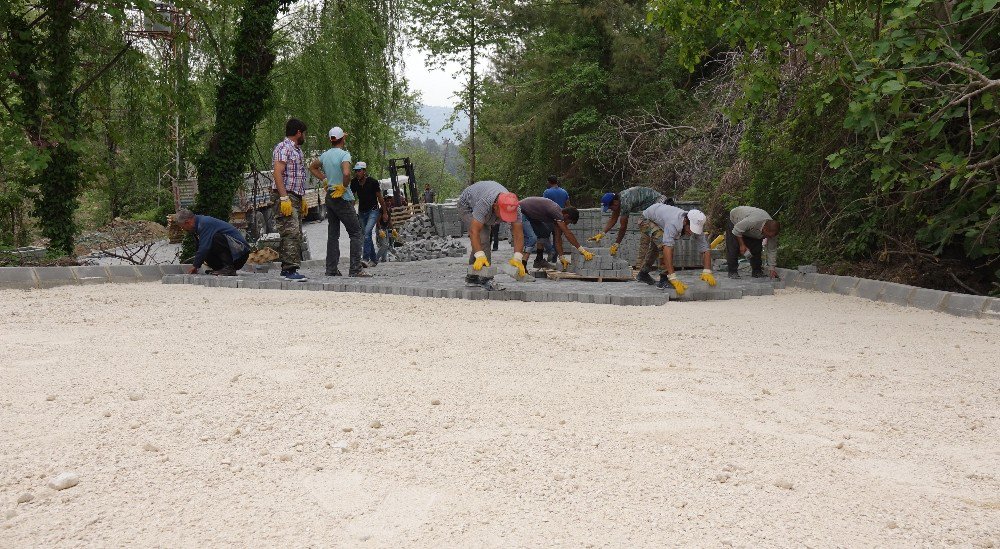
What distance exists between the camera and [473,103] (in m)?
35.8

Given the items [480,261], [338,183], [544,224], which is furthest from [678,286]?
[338,183]

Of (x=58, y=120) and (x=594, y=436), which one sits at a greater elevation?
(x=58, y=120)

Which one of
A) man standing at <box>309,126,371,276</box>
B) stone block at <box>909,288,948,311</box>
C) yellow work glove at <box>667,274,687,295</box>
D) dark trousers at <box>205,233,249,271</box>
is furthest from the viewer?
dark trousers at <box>205,233,249,271</box>

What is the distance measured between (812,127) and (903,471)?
9307mm

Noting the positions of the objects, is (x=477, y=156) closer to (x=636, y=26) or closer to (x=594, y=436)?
(x=636, y=26)

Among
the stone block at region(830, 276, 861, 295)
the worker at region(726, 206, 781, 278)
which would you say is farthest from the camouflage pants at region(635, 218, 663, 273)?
the stone block at region(830, 276, 861, 295)

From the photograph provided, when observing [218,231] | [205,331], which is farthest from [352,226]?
[205,331]

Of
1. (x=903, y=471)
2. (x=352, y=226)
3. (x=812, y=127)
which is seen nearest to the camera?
(x=903, y=471)

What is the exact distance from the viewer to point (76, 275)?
10.1 metres

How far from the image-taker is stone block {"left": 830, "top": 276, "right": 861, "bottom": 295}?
390 inches

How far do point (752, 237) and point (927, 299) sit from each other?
292 cm

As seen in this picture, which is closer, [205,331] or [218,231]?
[205,331]

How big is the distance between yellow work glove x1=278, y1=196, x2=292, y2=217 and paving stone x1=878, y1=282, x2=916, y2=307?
7.32m

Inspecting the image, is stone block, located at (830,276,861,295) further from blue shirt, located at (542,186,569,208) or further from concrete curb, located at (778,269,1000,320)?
blue shirt, located at (542,186,569,208)
